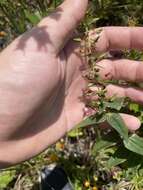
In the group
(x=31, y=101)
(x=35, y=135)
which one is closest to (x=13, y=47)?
(x=31, y=101)

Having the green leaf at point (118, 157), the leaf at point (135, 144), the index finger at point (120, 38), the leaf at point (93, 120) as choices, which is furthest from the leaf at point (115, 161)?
the index finger at point (120, 38)

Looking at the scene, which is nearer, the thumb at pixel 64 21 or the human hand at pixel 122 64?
the thumb at pixel 64 21

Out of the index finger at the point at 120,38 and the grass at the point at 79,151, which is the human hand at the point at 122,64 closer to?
the index finger at the point at 120,38

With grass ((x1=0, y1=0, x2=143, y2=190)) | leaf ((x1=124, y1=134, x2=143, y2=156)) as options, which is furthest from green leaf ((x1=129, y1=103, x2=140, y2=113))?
leaf ((x1=124, y1=134, x2=143, y2=156))

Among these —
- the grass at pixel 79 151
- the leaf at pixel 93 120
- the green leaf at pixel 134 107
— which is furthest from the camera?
the grass at pixel 79 151

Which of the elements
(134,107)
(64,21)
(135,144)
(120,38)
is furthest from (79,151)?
(64,21)

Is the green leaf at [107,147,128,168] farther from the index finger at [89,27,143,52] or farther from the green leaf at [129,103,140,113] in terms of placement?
the index finger at [89,27,143,52]

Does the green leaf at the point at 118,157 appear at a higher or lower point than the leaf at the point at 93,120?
lower

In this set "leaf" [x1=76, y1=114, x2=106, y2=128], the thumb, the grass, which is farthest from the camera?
the grass
